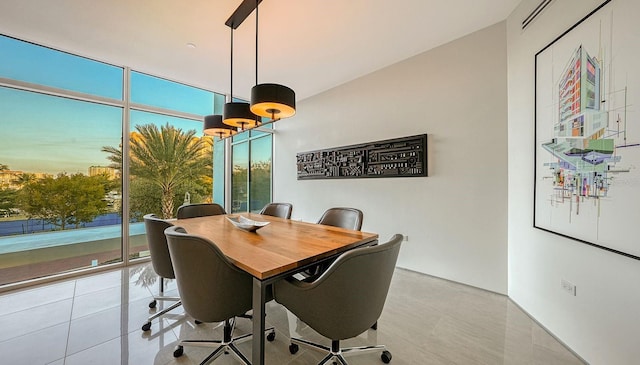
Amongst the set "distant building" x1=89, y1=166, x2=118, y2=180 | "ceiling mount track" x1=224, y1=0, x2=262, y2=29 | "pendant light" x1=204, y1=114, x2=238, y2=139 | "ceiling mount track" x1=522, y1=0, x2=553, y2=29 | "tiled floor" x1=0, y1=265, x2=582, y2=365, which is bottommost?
"tiled floor" x1=0, y1=265, x2=582, y2=365

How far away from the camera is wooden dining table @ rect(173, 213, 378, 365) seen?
1290 mm

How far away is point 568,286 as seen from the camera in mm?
1825

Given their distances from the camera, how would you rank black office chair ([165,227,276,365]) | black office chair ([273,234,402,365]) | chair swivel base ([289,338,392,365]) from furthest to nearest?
chair swivel base ([289,338,392,365]) < black office chair ([165,227,276,365]) < black office chair ([273,234,402,365])

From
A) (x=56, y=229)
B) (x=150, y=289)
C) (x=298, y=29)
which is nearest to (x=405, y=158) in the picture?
(x=298, y=29)

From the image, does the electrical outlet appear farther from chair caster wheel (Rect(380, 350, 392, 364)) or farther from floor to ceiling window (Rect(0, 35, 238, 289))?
floor to ceiling window (Rect(0, 35, 238, 289))

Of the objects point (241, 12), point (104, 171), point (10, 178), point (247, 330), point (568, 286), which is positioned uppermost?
point (241, 12)

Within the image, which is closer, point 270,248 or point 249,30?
point 270,248

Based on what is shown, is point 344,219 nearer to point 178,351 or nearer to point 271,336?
point 271,336

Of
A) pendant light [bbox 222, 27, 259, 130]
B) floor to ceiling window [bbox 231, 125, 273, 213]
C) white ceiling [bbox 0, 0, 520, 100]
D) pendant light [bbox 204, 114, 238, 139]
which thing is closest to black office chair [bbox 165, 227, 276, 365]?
pendant light [bbox 222, 27, 259, 130]

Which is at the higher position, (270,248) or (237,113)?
(237,113)

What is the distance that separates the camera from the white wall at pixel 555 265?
1.44 m

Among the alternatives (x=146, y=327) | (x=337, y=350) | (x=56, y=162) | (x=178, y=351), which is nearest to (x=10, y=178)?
(x=56, y=162)

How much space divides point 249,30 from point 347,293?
2967mm

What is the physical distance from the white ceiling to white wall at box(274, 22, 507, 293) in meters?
0.32
